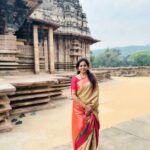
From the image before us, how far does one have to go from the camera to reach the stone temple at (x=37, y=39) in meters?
9.58

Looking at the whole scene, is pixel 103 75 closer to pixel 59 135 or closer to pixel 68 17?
pixel 68 17

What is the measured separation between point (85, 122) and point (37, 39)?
937 centimetres

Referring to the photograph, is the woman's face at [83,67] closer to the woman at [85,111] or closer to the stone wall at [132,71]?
the woman at [85,111]

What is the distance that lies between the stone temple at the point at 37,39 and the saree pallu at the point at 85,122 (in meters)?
7.32

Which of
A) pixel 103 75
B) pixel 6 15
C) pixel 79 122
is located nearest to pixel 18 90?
pixel 79 122

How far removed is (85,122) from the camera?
8.79 feet

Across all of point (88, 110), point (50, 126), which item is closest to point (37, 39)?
point (50, 126)

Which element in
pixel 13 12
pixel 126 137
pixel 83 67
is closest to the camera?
pixel 83 67

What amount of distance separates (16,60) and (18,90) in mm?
4013

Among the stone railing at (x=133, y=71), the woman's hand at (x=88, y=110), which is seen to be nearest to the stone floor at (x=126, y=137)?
the woman's hand at (x=88, y=110)

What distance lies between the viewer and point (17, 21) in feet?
33.4

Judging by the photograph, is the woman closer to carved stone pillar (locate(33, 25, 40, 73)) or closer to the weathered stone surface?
the weathered stone surface

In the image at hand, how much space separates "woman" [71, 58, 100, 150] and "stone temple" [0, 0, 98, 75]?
723 cm

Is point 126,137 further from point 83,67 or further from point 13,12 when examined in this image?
point 13,12
